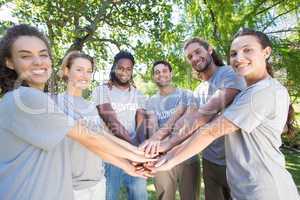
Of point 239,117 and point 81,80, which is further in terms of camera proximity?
point 81,80

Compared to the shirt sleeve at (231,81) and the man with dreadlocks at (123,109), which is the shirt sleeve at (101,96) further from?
the shirt sleeve at (231,81)

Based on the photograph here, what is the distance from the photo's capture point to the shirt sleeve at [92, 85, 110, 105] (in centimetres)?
359

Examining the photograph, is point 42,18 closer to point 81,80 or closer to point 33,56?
point 81,80

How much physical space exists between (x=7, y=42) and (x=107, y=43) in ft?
31.8

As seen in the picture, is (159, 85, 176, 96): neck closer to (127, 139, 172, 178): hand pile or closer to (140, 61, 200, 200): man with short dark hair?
(140, 61, 200, 200): man with short dark hair

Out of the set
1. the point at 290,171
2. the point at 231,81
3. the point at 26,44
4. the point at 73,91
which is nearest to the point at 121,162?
the point at 73,91

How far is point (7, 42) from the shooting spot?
1.80 m

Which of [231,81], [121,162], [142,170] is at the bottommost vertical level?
[142,170]

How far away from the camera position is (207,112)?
2820mm

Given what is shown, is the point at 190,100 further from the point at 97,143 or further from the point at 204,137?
the point at 97,143

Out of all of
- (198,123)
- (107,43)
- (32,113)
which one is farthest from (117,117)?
(107,43)

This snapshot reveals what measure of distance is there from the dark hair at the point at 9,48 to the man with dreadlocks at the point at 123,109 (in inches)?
68.5

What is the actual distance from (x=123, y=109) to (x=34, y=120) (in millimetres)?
2077

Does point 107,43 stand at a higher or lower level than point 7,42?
higher
